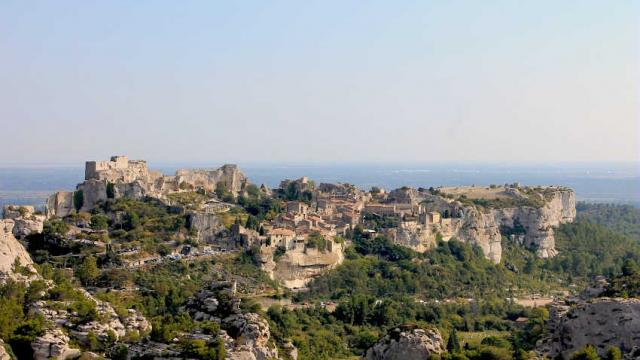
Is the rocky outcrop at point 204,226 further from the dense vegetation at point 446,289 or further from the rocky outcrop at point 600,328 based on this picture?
the rocky outcrop at point 600,328

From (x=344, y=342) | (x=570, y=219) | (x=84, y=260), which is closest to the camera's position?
(x=344, y=342)

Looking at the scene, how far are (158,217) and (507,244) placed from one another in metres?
A: 27.5

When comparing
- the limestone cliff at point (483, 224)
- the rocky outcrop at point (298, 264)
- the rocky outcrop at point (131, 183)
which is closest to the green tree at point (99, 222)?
the rocky outcrop at point (131, 183)

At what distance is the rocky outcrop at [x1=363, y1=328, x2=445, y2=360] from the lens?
26.2m

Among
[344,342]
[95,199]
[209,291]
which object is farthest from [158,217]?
[209,291]

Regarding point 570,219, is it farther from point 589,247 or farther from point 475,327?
point 475,327

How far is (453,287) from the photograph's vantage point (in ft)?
178

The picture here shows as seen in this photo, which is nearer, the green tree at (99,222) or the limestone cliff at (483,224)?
the green tree at (99,222)

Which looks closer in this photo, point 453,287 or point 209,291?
point 209,291

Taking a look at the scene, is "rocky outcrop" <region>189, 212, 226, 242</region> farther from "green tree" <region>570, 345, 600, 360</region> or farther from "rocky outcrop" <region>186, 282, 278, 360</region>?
"green tree" <region>570, 345, 600, 360</region>

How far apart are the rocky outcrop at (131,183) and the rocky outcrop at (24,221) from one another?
15.5 ft

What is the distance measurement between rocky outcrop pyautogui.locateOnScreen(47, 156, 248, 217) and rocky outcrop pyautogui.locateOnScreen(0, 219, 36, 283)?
16.7 meters

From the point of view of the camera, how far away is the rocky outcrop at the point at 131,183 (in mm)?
54094

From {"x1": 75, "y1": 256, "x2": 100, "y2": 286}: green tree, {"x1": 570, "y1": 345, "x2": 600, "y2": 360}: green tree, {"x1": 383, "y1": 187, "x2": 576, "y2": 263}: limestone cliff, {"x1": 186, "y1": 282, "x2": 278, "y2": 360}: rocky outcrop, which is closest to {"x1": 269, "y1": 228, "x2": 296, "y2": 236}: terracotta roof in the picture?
{"x1": 383, "y1": 187, "x2": 576, "y2": 263}: limestone cliff
